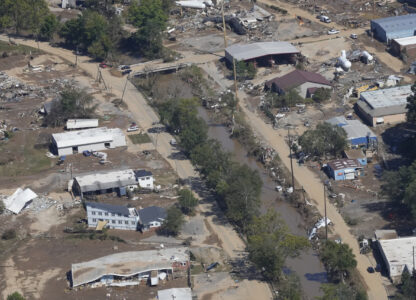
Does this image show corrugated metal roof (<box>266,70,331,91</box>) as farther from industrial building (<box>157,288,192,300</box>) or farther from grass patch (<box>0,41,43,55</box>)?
industrial building (<box>157,288,192,300</box>)

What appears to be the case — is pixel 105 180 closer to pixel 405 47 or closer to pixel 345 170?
pixel 345 170

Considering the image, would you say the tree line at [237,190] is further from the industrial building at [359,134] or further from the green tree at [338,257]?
the industrial building at [359,134]

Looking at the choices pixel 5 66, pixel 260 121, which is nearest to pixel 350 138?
pixel 260 121

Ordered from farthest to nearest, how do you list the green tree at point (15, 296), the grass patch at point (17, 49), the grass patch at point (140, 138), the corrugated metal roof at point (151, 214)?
the grass patch at point (17, 49), the grass patch at point (140, 138), the corrugated metal roof at point (151, 214), the green tree at point (15, 296)

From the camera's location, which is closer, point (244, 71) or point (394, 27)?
point (244, 71)

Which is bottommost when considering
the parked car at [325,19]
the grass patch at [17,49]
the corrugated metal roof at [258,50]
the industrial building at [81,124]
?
the grass patch at [17,49]

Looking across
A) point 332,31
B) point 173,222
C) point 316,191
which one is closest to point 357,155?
point 316,191

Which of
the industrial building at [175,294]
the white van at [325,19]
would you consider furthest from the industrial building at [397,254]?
the white van at [325,19]

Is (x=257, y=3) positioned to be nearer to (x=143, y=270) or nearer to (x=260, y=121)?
(x=260, y=121)
